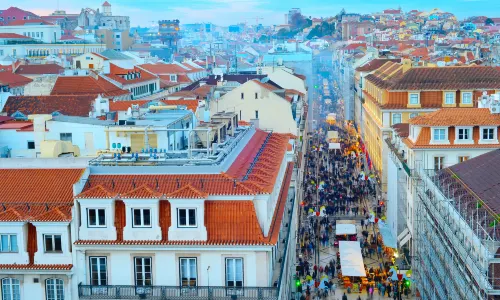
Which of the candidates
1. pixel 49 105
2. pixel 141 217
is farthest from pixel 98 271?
pixel 49 105

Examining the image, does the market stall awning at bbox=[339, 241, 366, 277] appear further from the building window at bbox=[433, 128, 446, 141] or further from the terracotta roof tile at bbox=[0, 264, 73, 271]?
the terracotta roof tile at bbox=[0, 264, 73, 271]

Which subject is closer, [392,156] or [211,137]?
[211,137]

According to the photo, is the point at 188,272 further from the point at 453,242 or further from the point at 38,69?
the point at 38,69

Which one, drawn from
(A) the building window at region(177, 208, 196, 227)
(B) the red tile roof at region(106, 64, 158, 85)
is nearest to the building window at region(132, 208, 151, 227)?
(A) the building window at region(177, 208, 196, 227)

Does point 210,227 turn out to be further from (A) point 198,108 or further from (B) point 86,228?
(A) point 198,108

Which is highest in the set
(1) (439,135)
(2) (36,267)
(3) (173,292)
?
(1) (439,135)

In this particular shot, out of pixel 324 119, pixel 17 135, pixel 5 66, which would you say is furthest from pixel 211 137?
pixel 324 119
